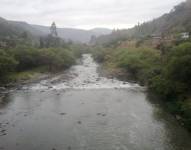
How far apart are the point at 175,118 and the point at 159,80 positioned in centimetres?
996

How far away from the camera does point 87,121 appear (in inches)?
1118

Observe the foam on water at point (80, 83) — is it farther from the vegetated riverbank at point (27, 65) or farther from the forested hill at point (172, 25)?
the forested hill at point (172, 25)

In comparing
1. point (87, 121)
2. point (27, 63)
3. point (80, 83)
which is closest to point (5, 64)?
point (27, 63)

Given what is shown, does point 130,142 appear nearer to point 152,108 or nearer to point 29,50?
point 152,108

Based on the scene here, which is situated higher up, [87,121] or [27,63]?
[27,63]

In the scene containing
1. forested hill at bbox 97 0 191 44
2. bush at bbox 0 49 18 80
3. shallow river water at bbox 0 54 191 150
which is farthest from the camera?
forested hill at bbox 97 0 191 44

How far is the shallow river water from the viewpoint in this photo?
22562mm

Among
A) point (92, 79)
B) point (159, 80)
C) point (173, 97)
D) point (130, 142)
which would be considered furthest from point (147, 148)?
point (92, 79)

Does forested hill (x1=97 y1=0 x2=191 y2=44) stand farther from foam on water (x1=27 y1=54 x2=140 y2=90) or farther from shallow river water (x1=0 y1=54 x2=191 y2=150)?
shallow river water (x1=0 y1=54 x2=191 y2=150)

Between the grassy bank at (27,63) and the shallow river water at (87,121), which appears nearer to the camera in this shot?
the shallow river water at (87,121)

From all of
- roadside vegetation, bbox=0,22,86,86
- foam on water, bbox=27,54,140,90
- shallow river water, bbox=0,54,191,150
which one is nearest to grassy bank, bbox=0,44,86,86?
roadside vegetation, bbox=0,22,86,86

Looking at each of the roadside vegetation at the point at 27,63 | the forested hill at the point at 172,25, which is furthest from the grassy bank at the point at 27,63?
the forested hill at the point at 172,25

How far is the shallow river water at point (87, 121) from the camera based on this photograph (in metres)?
22.6

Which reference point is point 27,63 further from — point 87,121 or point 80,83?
point 87,121
